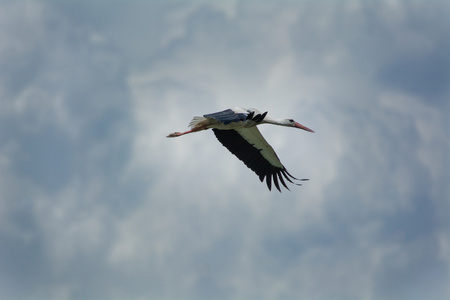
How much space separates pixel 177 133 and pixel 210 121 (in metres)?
1.14

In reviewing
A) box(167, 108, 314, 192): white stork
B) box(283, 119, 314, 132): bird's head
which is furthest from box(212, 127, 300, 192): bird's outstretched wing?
box(283, 119, 314, 132): bird's head

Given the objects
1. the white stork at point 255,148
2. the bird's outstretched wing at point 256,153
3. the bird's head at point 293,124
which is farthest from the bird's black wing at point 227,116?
the bird's head at point 293,124

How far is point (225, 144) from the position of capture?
56.6ft

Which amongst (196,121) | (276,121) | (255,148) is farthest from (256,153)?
(196,121)

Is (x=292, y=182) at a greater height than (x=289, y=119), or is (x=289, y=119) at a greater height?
(x=289, y=119)

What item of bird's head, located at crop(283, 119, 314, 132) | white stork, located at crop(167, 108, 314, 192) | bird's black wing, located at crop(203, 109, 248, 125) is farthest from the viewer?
bird's head, located at crop(283, 119, 314, 132)

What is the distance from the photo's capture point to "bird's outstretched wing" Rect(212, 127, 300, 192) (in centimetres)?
1717

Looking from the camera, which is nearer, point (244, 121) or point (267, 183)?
point (244, 121)

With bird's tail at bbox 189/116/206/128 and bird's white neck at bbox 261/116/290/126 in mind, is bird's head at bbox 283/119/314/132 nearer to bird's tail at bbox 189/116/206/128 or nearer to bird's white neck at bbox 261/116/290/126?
bird's white neck at bbox 261/116/290/126

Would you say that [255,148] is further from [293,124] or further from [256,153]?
[293,124]

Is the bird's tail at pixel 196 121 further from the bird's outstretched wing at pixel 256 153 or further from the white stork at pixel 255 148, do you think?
the bird's outstretched wing at pixel 256 153

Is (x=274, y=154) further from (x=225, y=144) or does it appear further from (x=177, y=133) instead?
(x=177, y=133)

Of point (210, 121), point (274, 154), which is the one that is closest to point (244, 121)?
point (210, 121)

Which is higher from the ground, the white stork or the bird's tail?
the white stork
